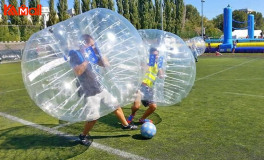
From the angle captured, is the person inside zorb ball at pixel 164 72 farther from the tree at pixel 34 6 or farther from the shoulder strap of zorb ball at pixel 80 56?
the tree at pixel 34 6

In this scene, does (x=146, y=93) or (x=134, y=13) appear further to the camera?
(x=134, y=13)

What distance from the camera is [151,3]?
160 ft

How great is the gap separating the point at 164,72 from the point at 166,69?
9 cm

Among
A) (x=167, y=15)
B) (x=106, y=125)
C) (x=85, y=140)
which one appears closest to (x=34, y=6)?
(x=167, y=15)

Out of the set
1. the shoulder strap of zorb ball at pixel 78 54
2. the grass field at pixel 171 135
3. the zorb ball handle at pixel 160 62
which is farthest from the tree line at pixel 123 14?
the shoulder strap of zorb ball at pixel 78 54

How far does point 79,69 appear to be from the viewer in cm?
402

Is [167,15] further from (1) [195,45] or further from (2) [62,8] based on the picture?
(1) [195,45]

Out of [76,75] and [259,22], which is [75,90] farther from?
[259,22]

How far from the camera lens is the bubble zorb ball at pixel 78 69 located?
4.07 m

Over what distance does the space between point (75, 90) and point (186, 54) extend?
2670 mm

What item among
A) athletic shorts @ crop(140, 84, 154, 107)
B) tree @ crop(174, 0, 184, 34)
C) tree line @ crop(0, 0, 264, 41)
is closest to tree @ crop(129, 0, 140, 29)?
tree line @ crop(0, 0, 264, 41)

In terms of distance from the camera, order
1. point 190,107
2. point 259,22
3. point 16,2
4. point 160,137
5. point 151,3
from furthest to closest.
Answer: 1. point 259,22
2. point 151,3
3. point 16,2
4. point 190,107
5. point 160,137

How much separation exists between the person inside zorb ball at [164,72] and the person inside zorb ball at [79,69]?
42.2 inches

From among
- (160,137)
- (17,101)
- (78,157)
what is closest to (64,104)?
(78,157)
